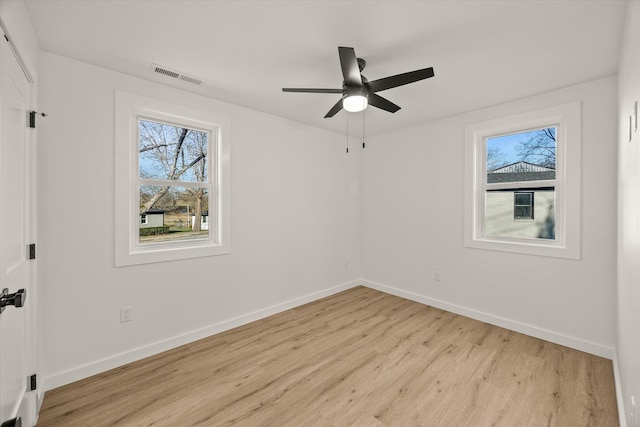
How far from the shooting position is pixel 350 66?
1824mm

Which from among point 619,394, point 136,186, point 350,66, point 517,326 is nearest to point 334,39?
point 350,66

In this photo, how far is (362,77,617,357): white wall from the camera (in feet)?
8.26

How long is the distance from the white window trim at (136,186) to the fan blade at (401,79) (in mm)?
1726

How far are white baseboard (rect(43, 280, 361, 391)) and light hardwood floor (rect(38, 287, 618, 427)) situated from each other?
6 centimetres

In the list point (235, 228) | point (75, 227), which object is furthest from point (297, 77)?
point (75, 227)

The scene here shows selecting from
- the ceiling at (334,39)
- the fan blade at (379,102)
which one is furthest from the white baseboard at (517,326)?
the fan blade at (379,102)

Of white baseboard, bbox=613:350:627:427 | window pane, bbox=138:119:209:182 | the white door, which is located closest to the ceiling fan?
window pane, bbox=138:119:209:182

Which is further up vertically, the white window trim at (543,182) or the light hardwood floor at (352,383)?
the white window trim at (543,182)

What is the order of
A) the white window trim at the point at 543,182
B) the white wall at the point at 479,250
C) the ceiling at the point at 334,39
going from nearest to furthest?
the ceiling at the point at 334,39, the white wall at the point at 479,250, the white window trim at the point at 543,182

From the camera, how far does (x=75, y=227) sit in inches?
86.1

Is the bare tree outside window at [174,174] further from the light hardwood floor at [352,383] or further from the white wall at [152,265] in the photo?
the light hardwood floor at [352,383]

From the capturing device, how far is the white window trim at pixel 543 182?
2.65 meters

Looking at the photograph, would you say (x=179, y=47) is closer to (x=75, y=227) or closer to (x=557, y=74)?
(x=75, y=227)

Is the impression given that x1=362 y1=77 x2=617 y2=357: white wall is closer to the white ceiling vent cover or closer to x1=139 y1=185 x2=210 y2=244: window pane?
x1=139 y1=185 x2=210 y2=244: window pane
